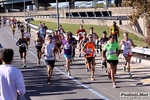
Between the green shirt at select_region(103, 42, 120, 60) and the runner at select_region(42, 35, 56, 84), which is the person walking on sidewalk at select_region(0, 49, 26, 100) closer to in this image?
the green shirt at select_region(103, 42, 120, 60)

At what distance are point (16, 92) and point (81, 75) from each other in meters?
10.1

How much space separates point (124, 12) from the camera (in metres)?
61.2

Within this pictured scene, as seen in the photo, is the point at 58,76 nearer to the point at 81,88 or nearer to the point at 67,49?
the point at 67,49

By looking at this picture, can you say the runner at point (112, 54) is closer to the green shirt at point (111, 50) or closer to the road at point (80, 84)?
the green shirt at point (111, 50)

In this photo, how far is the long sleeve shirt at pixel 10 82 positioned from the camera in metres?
5.50

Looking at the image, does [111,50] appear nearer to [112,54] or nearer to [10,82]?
[112,54]

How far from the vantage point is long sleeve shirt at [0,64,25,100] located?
5.50 m

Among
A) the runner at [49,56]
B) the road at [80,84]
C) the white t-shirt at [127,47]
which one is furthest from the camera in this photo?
the white t-shirt at [127,47]

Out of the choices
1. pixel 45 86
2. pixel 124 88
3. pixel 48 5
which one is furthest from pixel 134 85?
pixel 48 5

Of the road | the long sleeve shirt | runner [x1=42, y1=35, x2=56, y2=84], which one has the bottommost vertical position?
the road

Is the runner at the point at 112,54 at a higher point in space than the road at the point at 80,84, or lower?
higher

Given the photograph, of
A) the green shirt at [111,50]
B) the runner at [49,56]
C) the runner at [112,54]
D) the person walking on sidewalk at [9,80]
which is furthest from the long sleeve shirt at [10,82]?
the runner at [49,56]

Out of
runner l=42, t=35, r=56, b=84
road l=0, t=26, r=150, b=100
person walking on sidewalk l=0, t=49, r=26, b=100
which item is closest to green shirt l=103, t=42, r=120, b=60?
road l=0, t=26, r=150, b=100

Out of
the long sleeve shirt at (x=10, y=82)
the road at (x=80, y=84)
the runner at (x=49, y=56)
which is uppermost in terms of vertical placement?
the long sleeve shirt at (x=10, y=82)
